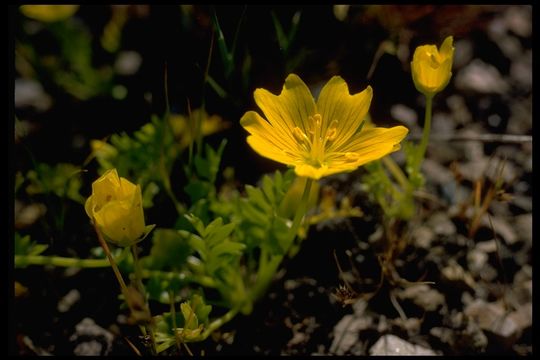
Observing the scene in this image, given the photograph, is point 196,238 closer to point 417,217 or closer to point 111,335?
point 111,335

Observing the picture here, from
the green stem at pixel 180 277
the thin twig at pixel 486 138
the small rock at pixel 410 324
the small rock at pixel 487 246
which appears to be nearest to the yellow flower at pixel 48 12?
the green stem at pixel 180 277

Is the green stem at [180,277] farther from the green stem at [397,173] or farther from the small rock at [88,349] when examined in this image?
the green stem at [397,173]

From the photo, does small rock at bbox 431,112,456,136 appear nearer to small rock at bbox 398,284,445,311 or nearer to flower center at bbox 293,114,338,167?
small rock at bbox 398,284,445,311

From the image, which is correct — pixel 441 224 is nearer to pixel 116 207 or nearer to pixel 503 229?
pixel 503 229

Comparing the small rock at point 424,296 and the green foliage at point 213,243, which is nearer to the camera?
the green foliage at point 213,243

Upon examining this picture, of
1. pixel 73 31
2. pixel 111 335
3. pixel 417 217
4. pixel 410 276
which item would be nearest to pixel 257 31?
pixel 73 31

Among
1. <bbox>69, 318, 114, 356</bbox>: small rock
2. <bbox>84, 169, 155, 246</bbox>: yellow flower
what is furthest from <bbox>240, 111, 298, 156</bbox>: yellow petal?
<bbox>69, 318, 114, 356</bbox>: small rock
